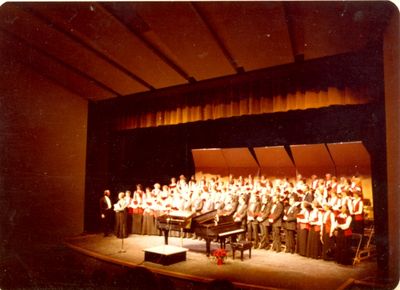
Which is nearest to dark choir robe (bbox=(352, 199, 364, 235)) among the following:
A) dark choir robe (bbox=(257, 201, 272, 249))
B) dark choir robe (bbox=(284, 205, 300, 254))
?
dark choir robe (bbox=(284, 205, 300, 254))

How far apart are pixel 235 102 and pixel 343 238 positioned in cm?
405

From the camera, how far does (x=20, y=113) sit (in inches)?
345

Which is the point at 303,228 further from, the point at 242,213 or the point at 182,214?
the point at 182,214

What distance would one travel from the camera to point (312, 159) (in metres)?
11.1

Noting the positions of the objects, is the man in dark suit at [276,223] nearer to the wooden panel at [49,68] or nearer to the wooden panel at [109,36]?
the wooden panel at [109,36]

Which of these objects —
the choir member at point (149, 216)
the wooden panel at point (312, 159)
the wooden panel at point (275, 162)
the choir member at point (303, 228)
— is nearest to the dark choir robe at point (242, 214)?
the choir member at point (303, 228)

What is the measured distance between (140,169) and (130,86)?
14.9 feet

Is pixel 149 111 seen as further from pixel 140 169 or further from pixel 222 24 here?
pixel 222 24

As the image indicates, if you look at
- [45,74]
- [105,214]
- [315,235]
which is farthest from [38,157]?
[315,235]

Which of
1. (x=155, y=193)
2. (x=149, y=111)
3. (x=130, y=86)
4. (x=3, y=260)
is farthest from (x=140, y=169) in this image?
(x=3, y=260)

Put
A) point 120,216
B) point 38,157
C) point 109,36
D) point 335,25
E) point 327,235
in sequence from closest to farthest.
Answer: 1. point 335,25
2. point 109,36
3. point 327,235
4. point 38,157
5. point 120,216

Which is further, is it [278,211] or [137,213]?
[137,213]

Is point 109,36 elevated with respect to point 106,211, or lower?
elevated

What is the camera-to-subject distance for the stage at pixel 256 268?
585cm
